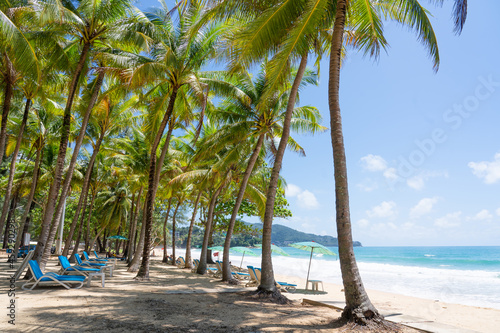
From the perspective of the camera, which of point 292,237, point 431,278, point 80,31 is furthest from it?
point 292,237

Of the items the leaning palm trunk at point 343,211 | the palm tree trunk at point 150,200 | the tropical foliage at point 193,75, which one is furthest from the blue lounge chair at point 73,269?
the leaning palm trunk at point 343,211

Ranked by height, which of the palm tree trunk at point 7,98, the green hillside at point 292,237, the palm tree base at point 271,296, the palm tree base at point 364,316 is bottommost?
the palm tree base at point 271,296

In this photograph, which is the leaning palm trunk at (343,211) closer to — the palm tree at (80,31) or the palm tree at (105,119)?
the palm tree at (80,31)

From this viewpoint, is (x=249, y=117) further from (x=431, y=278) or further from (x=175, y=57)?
(x=431, y=278)

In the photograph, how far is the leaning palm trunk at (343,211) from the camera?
6000 mm

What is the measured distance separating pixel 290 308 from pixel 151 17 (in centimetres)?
1097

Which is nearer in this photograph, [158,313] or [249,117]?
[158,313]

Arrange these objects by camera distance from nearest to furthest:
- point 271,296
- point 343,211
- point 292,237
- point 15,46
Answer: point 343,211 → point 15,46 → point 271,296 → point 292,237

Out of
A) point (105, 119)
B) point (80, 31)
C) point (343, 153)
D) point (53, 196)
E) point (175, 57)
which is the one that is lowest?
point (53, 196)

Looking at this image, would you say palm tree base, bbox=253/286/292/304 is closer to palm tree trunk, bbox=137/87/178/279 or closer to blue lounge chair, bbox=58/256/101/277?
palm tree trunk, bbox=137/87/178/279

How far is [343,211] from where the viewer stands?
641 cm

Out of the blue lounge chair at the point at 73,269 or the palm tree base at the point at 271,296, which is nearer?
the palm tree base at the point at 271,296

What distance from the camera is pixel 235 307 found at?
7.68m

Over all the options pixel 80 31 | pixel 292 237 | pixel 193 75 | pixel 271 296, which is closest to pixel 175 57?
pixel 193 75
